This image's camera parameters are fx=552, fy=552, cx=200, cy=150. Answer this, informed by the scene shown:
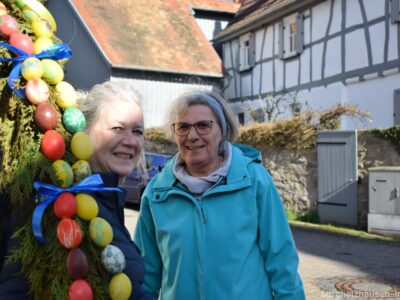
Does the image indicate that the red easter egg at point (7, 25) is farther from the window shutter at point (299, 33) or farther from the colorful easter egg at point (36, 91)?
the window shutter at point (299, 33)

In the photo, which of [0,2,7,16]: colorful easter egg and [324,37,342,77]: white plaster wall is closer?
[0,2,7,16]: colorful easter egg

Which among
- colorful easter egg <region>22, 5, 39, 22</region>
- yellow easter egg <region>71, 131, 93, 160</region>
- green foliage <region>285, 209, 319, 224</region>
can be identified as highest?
colorful easter egg <region>22, 5, 39, 22</region>

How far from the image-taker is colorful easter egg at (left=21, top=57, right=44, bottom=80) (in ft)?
5.00

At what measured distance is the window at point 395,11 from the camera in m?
13.4

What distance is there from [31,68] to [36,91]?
2.6 inches

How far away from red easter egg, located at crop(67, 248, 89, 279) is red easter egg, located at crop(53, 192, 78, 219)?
0.10 m

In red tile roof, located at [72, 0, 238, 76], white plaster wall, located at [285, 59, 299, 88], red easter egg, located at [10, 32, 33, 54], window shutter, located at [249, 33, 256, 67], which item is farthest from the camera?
red tile roof, located at [72, 0, 238, 76]

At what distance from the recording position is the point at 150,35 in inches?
896

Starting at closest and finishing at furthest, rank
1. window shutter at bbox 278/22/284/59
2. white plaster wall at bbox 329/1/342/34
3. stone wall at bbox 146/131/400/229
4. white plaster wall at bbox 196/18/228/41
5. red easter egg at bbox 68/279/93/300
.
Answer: red easter egg at bbox 68/279/93/300 → stone wall at bbox 146/131/400/229 → white plaster wall at bbox 329/1/342/34 → window shutter at bbox 278/22/284/59 → white plaster wall at bbox 196/18/228/41

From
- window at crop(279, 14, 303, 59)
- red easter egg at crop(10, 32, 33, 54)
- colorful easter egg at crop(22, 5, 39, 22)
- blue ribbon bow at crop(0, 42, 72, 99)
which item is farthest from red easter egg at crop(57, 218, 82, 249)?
window at crop(279, 14, 303, 59)

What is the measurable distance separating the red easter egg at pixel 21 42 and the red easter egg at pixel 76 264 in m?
0.58

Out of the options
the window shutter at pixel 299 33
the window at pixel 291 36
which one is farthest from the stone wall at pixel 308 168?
the window at pixel 291 36

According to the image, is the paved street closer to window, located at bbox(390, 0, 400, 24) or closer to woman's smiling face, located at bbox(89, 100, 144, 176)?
woman's smiling face, located at bbox(89, 100, 144, 176)

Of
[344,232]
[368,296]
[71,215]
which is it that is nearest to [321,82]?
[344,232]
